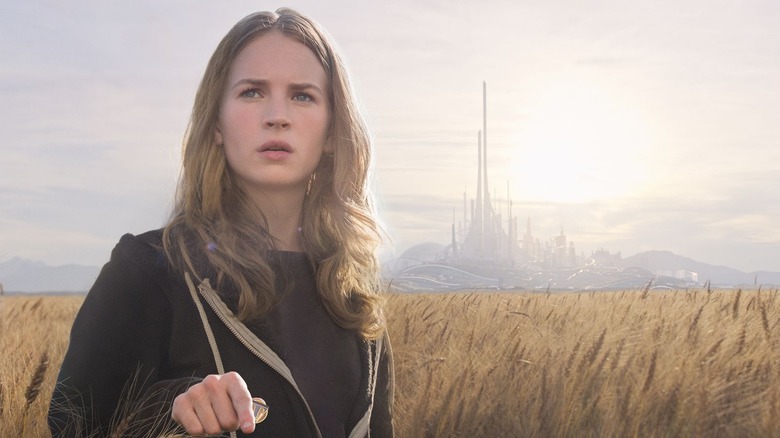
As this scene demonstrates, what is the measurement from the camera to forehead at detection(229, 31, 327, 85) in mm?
2305

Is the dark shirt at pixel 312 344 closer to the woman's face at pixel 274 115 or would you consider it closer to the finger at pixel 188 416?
the woman's face at pixel 274 115

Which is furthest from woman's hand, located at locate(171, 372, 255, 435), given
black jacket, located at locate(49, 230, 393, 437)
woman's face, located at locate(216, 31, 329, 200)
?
woman's face, located at locate(216, 31, 329, 200)

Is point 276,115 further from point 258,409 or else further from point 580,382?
point 580,382

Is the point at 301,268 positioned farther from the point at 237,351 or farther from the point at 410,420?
the point at 410,420

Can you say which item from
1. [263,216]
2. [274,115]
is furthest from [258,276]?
[274,115]

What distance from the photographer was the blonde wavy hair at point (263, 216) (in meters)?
2.13

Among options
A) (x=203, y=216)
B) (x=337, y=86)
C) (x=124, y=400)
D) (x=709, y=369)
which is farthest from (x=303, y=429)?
(x=709, y=369)

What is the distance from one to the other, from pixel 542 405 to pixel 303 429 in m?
1.39

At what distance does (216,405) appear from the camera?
59.1 inches

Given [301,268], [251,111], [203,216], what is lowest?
A: [301,268]

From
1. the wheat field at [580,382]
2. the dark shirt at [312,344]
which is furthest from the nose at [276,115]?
the wheat field at [580,382]

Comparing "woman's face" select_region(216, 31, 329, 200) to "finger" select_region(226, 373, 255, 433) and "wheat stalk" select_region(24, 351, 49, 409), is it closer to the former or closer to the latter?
"wheat stalk" select_region(24, 351, 49, 409)

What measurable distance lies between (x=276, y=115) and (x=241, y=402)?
0.96 metres

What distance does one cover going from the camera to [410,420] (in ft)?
9.95
